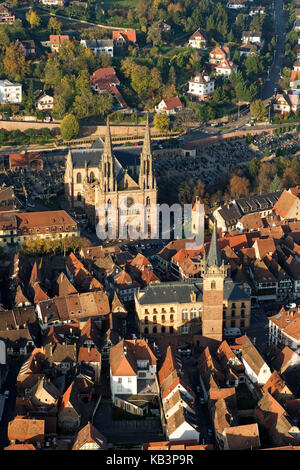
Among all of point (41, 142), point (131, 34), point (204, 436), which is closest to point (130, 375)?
point (204, 436)

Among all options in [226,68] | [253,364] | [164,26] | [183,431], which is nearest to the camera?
[183,431]

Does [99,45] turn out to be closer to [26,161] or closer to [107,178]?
[26,161]

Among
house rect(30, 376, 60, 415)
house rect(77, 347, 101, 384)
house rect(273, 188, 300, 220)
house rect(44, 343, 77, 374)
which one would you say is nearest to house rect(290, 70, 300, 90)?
house rect(273, 188, 300, 220)

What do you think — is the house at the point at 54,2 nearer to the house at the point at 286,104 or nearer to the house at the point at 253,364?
the house at the point at 286,104

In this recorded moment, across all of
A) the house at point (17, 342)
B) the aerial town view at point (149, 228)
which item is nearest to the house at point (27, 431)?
the aerial town view at point (149, 228)

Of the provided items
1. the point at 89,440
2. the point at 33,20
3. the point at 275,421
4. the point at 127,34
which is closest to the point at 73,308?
the point at 89,440

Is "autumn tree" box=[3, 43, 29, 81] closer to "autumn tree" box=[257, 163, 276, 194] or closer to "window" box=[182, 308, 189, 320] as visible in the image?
"autumn tree" box=[257, 163, 276, 194]
